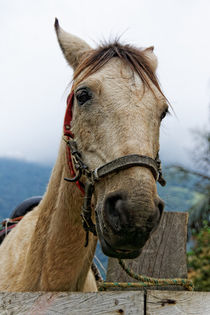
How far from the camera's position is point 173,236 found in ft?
9.35

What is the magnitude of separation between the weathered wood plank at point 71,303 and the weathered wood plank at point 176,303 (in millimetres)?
58

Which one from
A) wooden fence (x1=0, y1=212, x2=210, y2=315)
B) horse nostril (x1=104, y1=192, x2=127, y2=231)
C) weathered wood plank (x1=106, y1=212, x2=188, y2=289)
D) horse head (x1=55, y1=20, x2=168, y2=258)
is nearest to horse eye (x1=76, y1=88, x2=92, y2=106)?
horse head (x1=55, y1=20, x2=168, y2=258)

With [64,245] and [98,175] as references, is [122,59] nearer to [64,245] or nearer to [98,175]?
[98,175]

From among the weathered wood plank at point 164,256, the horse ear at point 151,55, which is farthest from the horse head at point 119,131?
the weathered wood plank at point 164,256

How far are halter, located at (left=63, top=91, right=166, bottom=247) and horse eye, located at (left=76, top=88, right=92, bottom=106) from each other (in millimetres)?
195

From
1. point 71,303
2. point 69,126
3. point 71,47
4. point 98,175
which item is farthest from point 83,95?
point 71,303

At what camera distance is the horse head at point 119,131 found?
1.59m

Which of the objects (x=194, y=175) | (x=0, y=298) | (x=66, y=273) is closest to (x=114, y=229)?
(x=0, y=298)

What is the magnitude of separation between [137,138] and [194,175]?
14.0m

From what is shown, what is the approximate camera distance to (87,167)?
2.07 meters

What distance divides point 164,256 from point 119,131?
147 cm

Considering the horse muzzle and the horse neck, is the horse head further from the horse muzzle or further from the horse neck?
the horse neck

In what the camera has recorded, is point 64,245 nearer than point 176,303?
No

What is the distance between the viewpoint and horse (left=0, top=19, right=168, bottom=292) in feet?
5.39
